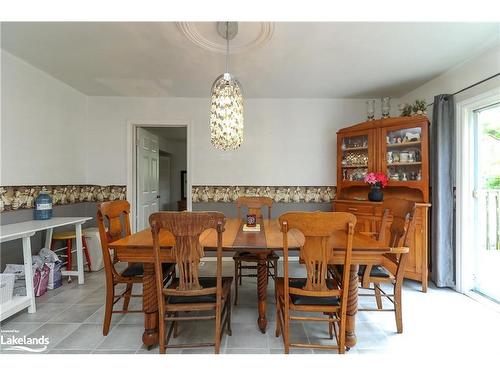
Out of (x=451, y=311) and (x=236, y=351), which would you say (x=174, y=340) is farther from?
(x=451, y=311)

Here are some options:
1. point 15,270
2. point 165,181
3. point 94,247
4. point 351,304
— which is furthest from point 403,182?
point 165,181

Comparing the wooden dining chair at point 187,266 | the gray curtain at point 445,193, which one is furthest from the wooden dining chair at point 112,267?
the gray curtain at point 445,193

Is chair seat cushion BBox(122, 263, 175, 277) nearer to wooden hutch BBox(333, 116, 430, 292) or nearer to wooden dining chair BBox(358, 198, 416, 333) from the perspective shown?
wooden dining chair BBox(358, 198, 416, 333)

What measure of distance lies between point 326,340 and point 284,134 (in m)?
2.71

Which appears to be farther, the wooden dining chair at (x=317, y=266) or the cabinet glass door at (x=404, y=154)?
the cabinet glass door at (x=404, y=154)

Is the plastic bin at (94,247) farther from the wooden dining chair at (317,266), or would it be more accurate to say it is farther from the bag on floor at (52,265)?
the wooden dining chair at (317,266)

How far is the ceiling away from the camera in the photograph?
6.41 ft

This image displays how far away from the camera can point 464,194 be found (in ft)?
8.17

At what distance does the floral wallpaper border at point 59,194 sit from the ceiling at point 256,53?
1.38 metres

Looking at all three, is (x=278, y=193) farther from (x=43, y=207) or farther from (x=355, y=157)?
(x=43, y=207)

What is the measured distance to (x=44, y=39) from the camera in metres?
2.14

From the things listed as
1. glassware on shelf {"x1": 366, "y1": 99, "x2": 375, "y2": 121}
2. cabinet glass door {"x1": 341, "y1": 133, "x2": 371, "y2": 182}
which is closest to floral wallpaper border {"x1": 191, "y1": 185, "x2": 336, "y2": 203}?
cabinet glass door {"x1": 341, "y1": 133, "x2": 371, "y2": 182}

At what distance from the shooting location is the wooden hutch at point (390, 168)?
8.75 feet

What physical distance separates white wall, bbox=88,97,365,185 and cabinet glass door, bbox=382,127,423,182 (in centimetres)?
79
